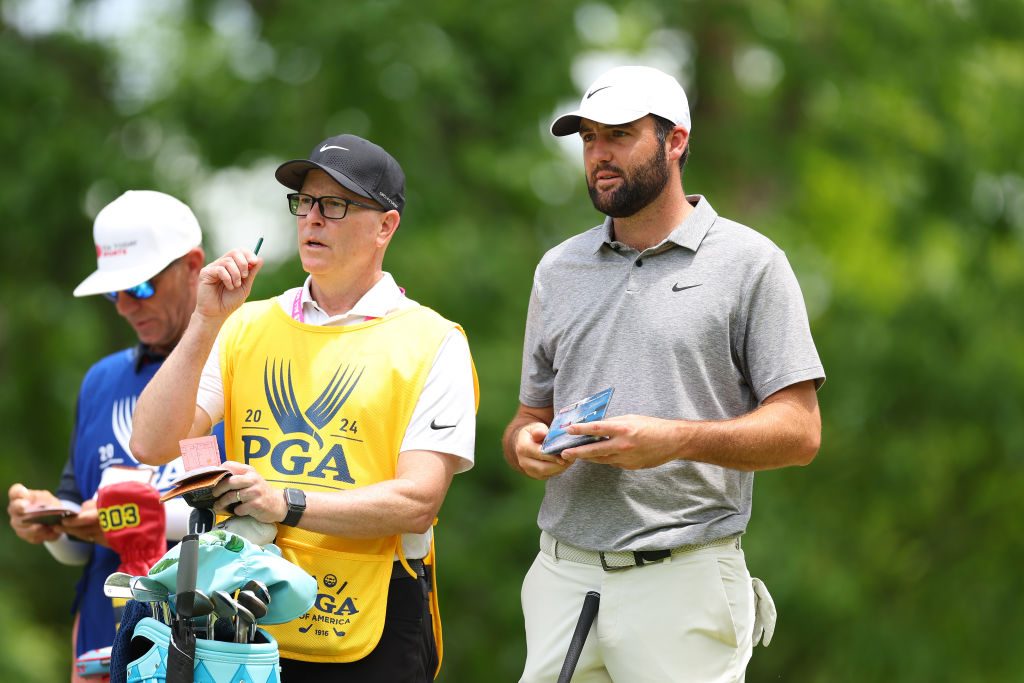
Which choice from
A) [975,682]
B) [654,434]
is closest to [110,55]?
[975,682]

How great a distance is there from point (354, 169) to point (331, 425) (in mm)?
731

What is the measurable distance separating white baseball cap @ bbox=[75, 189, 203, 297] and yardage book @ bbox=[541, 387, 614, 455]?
5.16 feet

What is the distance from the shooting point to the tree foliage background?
42.5 feet

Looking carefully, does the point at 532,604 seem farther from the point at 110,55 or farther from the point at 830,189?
the point at 830,189

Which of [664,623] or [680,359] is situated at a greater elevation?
[680,359]

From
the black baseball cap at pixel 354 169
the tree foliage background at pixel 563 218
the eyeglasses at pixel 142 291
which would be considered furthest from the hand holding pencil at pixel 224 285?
the tree foliage background at pixel 563 218

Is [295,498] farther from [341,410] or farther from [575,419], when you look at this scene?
[575,419]

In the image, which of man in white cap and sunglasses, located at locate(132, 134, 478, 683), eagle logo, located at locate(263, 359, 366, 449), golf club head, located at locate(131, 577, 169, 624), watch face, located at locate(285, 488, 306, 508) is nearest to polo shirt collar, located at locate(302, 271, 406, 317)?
man in white cap and sunglasses, located at locate(132, 134, 478, 683)

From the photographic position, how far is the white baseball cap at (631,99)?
393 centimetres

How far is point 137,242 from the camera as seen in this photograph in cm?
461

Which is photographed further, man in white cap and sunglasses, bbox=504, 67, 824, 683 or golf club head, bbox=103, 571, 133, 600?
man in white cap and sunglasses, bbox=504, 67, 824, 683

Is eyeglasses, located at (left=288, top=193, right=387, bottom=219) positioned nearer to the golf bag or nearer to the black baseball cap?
the black baseball cap

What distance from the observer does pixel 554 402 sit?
407cm

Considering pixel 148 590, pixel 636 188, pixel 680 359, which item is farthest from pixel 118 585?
pixel 636 188
